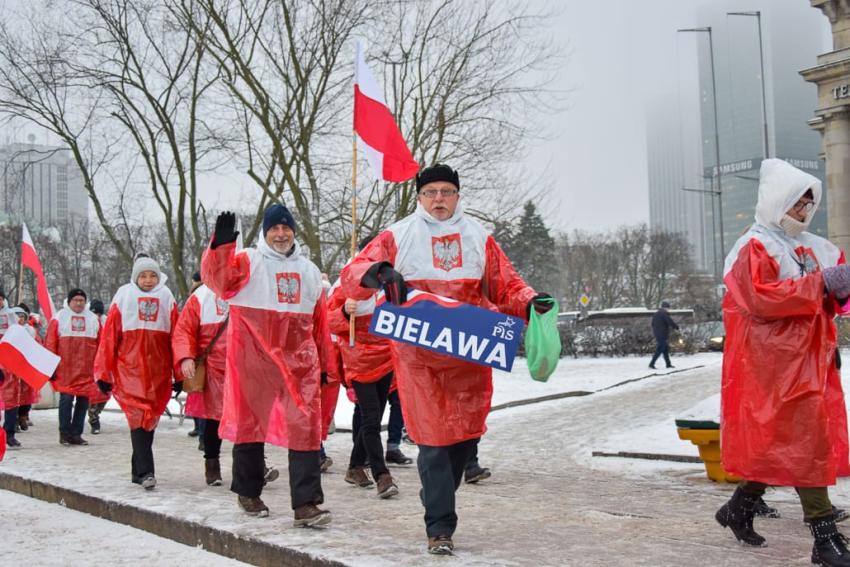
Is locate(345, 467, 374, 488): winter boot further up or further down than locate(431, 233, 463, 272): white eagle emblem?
further down

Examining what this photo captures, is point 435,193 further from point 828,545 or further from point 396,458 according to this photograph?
point 396,458

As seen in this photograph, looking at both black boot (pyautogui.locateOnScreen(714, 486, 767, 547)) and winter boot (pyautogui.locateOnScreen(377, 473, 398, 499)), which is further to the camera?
winter boot (pyautogui.locateOnScreen(377, 473, 398, 499))

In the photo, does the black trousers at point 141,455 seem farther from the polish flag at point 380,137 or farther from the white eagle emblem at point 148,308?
the polish flag at point 380,137

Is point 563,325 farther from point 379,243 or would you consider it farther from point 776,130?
point 776,130

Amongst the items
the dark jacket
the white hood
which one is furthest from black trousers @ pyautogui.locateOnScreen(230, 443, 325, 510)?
the dark jacket

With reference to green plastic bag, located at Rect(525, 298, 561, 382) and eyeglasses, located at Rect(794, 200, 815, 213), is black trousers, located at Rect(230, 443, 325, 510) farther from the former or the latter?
eyeglasses, located at Rect(794, 200, 815, 213)

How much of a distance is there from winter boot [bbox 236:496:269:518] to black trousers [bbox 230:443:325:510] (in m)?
0.03

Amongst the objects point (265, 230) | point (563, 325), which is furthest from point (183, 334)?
point (563, 325)

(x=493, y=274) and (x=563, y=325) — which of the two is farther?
(x=563, y=325)

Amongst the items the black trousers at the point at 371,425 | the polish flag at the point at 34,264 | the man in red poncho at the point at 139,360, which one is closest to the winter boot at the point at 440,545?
the black trousers at the point at 371,425

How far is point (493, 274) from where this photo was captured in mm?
5523

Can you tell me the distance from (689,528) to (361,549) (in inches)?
75.9

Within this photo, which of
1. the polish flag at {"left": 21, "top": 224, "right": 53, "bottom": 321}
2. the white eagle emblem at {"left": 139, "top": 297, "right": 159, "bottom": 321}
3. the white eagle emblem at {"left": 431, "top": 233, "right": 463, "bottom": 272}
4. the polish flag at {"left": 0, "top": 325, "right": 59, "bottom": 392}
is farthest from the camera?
the polish flag at {"left": 21, "top": 224, "right": 53, "bottom": 321}

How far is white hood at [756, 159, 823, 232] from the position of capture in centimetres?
521
